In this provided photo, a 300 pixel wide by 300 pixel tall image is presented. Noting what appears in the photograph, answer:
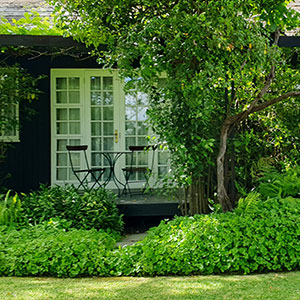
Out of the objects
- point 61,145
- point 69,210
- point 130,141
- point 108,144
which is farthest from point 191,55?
point 61,145

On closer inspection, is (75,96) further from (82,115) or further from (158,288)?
(158,288)

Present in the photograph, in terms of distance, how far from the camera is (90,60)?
854cm

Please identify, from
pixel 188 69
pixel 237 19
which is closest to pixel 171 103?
pixel 188 69

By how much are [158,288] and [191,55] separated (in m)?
2.79

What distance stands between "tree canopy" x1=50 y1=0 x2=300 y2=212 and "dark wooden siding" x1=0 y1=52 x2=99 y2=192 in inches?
95.9

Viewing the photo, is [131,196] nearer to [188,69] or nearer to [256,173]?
[256,173]

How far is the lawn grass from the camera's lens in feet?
13.2

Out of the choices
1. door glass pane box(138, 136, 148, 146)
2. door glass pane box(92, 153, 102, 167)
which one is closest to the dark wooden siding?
door glass pane box(92, 153, 102, 167)

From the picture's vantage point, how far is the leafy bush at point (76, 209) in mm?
6207

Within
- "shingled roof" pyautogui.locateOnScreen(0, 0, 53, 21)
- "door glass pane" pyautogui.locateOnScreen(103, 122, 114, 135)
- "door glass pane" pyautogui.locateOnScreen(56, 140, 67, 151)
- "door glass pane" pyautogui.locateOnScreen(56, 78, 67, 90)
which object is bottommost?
"door glass pane" pyautogui.locateOnScreen(56, 140, 67, 151)

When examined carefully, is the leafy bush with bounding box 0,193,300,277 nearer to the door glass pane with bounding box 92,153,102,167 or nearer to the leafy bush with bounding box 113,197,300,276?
the leafy bush with bounding box 113,197,300,276

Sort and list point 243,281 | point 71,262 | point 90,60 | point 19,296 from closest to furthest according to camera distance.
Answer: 1. point 19,296
2. point 243,281
3. point 71,262
4. point 90,60

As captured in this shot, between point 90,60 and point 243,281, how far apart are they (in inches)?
212

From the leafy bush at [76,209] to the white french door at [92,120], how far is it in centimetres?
200
